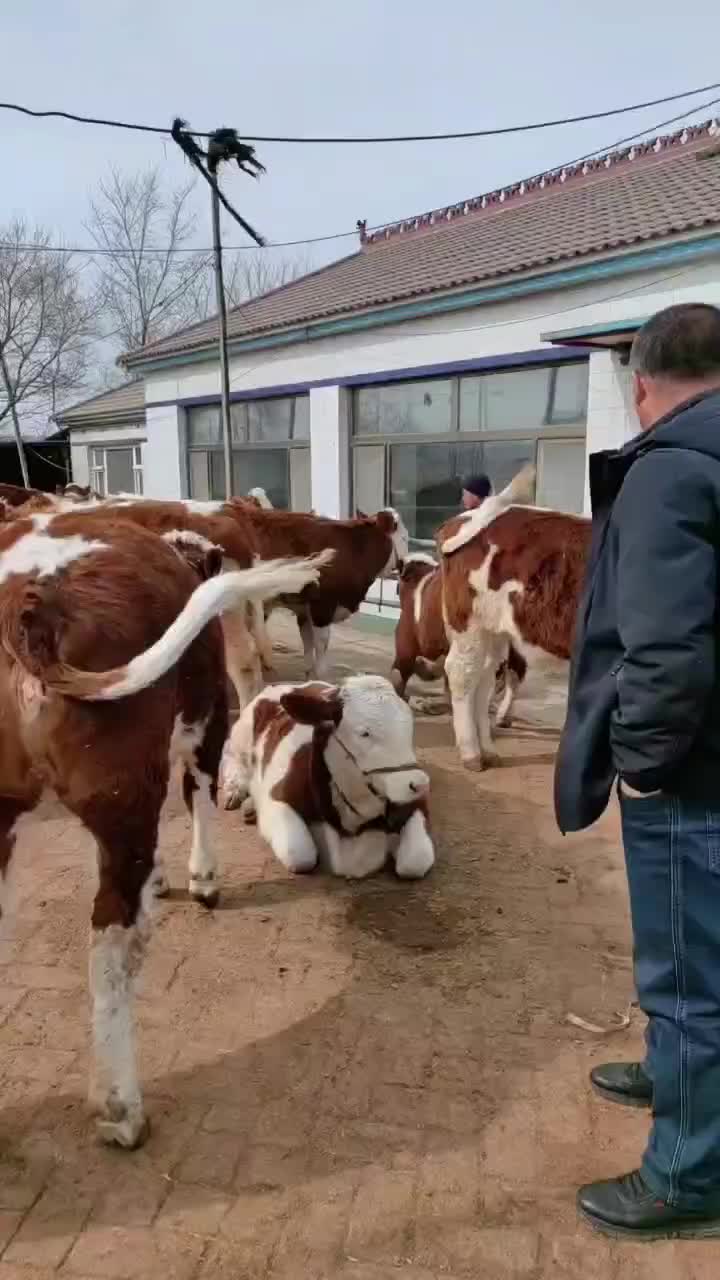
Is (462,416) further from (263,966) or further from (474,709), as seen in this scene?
(263,966)

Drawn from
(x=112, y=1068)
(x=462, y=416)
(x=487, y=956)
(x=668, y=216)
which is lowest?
(x=487, y=956)

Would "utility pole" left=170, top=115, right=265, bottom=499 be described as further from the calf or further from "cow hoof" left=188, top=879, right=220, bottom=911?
"cow hoof" left=188, top=879, right=220, bottom=911

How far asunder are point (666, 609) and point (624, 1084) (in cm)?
173

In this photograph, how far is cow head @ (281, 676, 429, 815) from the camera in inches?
165

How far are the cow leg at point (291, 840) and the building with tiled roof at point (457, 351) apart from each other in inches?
231

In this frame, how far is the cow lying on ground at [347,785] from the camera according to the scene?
422 cm

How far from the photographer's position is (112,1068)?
8.97ft

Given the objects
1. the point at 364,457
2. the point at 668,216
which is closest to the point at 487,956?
the point at 668,216

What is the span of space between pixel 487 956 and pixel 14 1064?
1.83 m

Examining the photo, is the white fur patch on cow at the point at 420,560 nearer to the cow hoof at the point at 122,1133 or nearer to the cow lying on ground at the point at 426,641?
the cow lying on ground at the point at 426,641

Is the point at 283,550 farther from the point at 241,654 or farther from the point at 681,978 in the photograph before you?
the point at 681,978

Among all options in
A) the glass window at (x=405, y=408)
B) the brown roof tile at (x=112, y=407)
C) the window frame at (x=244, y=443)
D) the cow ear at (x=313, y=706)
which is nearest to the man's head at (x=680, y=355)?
the cow ear at (x=313, y=706)

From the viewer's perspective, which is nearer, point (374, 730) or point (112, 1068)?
point (112, 1068)

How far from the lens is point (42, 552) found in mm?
2725
